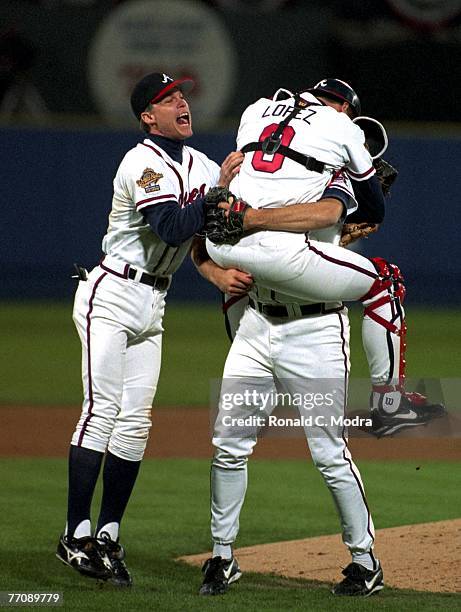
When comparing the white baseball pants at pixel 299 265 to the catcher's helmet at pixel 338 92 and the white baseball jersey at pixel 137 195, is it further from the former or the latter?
the catcher's helmet at pixel 338 92

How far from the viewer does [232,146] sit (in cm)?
1405

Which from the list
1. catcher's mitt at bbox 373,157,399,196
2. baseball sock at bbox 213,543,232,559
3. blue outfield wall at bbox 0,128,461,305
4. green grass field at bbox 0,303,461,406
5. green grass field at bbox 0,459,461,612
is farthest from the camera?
blue outfield wall at bbox 0,128,461,305

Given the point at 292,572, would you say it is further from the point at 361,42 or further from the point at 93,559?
the point at 361,42

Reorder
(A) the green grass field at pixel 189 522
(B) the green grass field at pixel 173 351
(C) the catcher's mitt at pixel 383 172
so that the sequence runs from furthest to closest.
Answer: (B) the green grass field at pixel 173 351
(C) the catcher's mitt at pixel 383 172
(A) the green grass field at pixel 189 522

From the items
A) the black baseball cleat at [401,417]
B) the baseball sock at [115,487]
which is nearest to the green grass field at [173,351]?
the baseball sock at [115,487]

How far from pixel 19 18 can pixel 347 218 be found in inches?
380

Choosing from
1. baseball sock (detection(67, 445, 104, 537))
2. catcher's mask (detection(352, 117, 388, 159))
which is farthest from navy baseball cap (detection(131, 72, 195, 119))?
baseball sock (detection(67, 445, 104, 537))

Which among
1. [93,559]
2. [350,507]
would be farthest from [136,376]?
[350,507]

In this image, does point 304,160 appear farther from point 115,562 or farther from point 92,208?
point 92,208

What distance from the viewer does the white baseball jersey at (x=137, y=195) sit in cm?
466

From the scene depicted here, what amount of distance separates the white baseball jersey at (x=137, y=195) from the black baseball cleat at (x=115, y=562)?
1.13 m

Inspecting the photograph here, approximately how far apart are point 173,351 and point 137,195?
702 centimetres

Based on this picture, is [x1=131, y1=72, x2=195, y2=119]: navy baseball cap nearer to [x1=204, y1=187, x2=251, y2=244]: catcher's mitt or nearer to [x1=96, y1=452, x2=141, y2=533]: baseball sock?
[x1=204, y1=187, x2=251, y2=244]: catcher's mitt

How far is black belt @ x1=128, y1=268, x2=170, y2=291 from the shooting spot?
4848 mm
